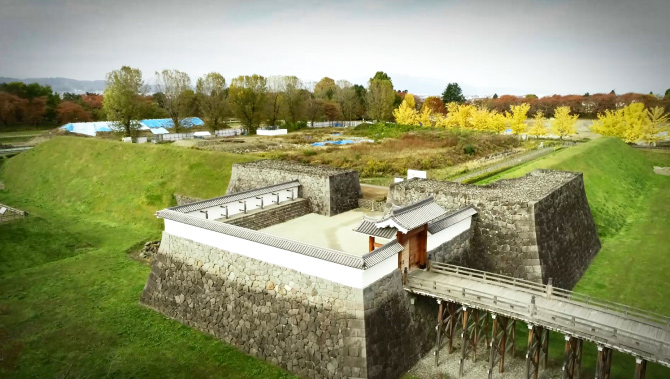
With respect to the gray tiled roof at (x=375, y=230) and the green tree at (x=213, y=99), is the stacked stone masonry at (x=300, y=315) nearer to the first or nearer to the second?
the gray tiled roof at (x=375, y=230)

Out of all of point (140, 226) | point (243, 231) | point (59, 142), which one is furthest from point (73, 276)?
point (59, 142)

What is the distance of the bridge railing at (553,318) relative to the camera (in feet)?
33.1

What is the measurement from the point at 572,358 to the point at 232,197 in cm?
1415

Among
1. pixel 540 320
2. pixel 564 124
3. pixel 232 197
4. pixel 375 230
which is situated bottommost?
pixel 540 320

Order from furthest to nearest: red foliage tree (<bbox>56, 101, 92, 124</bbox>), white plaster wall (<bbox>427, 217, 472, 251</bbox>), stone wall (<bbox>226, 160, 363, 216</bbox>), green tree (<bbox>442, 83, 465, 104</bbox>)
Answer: green tree (<bbox>442, 83, 465, 104</bbox>), red foliage tree (<bbox>56, 101, 92, 124</bbox>), stone wall (<bbox>226, 160, 363, 216</bbox>), white plaster wall (<bbox>427, 217, 472, 251</bbox>)

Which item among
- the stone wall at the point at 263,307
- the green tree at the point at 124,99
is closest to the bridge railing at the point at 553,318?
the stone wall at the point at 263,307

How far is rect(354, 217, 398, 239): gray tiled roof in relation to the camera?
13.6 metres

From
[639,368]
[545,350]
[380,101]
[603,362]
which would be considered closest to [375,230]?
[545,350]

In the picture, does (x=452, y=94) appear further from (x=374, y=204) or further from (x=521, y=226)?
(x=521, y=226)

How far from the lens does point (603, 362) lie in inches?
420

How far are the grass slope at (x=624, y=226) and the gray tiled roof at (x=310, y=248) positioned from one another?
6.95 metres

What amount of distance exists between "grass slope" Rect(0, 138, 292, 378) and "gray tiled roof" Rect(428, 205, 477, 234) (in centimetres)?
701

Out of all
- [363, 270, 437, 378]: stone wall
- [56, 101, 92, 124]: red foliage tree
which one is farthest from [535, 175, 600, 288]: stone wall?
[56, 101, 92, 124]: red foliage tree

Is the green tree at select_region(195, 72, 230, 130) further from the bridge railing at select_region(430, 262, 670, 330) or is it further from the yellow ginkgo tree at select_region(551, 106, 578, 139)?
the bridge railing at select_region(430, 262, 670, 330)
